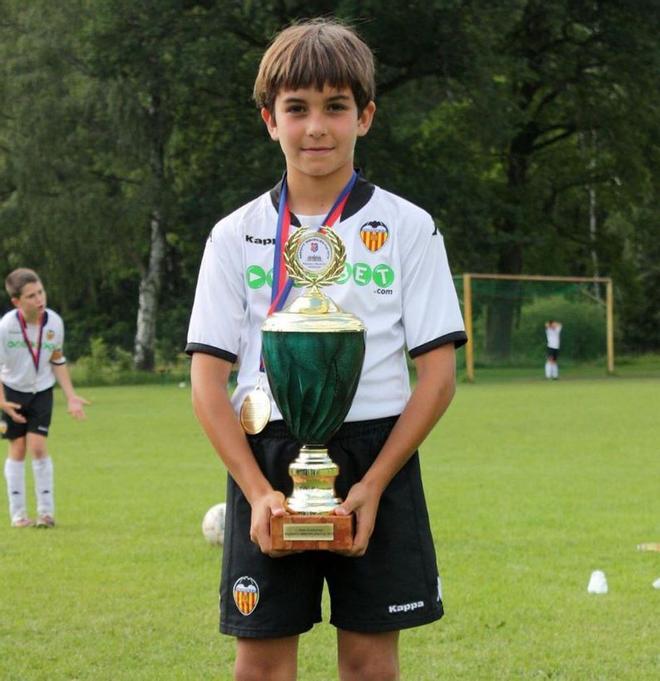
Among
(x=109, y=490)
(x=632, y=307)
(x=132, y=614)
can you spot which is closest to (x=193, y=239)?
(x=632, y=307)

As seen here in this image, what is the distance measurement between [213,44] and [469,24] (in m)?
7.00

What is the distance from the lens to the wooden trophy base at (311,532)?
3.33m

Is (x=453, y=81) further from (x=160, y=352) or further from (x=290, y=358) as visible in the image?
(x=290, y=358)

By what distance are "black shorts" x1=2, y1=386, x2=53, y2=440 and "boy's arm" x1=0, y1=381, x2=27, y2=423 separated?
49 millimetres

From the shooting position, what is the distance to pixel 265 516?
340 centimetres

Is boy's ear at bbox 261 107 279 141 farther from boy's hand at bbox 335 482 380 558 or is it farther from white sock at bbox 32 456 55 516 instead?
white sock at bbox 32 456 55 516

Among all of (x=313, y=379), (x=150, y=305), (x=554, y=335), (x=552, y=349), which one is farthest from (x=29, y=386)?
(x=150, y=305)

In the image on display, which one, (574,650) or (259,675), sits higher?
(259,675)

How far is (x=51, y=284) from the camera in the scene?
138 feet

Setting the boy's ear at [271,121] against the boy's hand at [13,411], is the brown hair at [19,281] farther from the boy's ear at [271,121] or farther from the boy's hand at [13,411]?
the boy's ear at [271,121]

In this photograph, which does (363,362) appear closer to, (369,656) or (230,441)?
(230,441)

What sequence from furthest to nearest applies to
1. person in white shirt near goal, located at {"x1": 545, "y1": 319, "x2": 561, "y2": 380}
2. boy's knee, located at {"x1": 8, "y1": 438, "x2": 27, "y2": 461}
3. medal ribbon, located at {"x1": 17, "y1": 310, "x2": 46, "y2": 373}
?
person in white shirt near goal, located at {"x1": 545, "y1": 319, "x2": 561, "y2": 380}
boy's knee, located at {"x1": 8, "y1": 438, "x2": 27, "y2": 461}
medal ribbon, located at {"x1": 17, "y1": 310, "x2": 46, "y2": 373}

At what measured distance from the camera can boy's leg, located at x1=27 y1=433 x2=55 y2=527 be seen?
10961mm

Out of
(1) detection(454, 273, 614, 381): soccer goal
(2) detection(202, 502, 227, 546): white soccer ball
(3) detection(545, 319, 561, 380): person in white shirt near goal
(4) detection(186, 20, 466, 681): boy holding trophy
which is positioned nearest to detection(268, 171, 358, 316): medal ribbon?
(4) detection(186, 20, 466, 681): boy holding trophy
